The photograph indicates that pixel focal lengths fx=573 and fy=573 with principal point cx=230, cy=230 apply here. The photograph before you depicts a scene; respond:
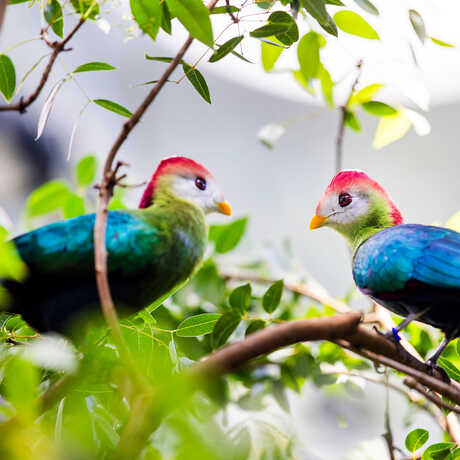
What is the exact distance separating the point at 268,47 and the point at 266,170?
6.21 ft

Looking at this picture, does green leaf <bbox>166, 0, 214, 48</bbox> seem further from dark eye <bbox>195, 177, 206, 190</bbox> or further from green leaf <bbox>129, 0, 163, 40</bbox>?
dark eye <bbox>195, 177, 206, 190</bbox>

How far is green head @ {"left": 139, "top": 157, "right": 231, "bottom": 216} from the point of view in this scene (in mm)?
641

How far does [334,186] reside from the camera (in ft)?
2.52

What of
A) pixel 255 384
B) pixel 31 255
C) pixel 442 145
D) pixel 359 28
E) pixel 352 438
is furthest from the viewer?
pixel 442 145

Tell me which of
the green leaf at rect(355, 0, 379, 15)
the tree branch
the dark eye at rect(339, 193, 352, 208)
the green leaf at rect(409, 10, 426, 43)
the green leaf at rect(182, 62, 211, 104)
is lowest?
the tree branch

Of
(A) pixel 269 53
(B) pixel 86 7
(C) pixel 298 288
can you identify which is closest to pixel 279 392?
(C) pixel 298 288

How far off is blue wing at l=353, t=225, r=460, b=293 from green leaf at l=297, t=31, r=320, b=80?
0.22 m

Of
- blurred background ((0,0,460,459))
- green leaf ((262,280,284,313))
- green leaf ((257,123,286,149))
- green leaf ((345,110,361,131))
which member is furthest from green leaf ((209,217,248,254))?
blurred background ((0,0,460,459))

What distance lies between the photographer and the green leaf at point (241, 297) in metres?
0.71

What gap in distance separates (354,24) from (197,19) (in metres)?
0.21

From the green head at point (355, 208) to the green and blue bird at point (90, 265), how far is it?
0.26 m

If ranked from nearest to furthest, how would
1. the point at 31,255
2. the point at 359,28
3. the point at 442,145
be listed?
the point at 31,255 < the point at 359,28 < the point at 442,145

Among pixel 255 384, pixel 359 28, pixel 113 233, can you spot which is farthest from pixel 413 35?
pixel 255 384

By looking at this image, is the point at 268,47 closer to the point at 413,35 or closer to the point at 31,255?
the point at 413,35
